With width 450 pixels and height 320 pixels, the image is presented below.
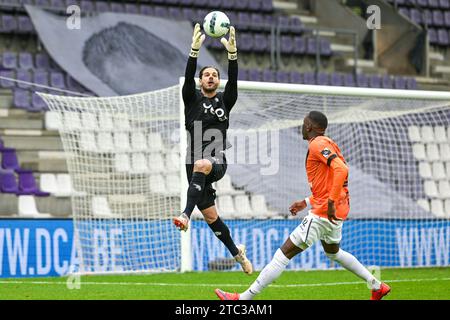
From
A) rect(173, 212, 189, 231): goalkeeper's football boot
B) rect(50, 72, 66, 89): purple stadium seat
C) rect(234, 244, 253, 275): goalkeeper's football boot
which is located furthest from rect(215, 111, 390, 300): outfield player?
rect(50, 72, 66, 89): purple stadium seat

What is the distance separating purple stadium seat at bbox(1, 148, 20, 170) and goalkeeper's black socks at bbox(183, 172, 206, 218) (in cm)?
739

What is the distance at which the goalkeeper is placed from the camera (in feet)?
31.3

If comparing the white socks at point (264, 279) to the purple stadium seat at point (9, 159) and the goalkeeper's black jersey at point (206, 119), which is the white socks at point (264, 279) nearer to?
the goalkeeper's black jersey at point (206, 119)

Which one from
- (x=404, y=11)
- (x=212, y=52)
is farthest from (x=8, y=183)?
(x=404, y=11)

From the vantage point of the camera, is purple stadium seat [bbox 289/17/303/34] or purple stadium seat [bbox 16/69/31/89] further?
purple stadium seat [bbox 289/17/303/34]

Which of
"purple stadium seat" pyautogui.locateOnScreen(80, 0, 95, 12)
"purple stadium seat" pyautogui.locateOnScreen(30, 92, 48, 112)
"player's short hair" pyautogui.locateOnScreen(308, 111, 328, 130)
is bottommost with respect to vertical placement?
"player's short hair" pyautogui.locateOnScreen(308, 111, 328, 130)

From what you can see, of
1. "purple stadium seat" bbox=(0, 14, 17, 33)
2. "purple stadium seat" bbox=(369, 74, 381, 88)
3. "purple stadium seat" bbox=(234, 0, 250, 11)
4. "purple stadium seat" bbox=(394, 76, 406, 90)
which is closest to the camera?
"purple stadium seat" bbox=(0, 14, 17, 33)

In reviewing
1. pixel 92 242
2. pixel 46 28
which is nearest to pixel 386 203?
pixel 92 242

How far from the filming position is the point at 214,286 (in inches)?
428

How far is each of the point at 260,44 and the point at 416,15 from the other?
5.12 meters

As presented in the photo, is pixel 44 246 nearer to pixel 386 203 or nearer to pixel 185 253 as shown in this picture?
pixel 185 253

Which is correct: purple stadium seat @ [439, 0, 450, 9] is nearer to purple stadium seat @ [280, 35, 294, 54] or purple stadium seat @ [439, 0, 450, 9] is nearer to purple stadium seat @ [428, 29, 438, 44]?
purple stadium seat @ [428, 29, 438, 44]

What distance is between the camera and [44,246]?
13.1 meters

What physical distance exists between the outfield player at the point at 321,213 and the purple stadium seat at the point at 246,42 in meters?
12.0
